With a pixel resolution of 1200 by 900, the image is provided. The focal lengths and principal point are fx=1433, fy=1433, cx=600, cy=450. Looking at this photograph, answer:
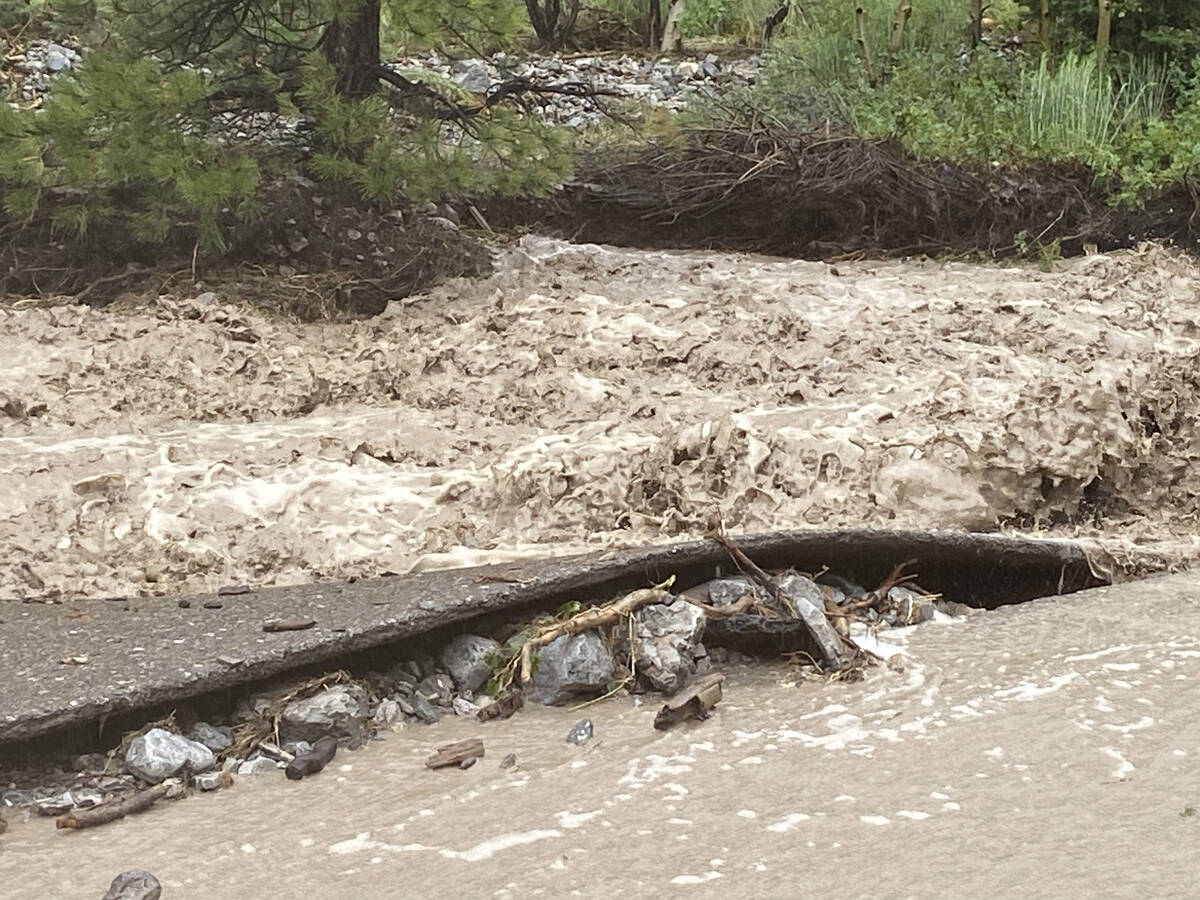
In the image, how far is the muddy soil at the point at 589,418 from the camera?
4.48m

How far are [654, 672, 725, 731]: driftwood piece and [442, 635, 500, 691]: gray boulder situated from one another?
0.46 metres

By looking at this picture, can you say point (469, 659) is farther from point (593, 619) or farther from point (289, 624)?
point (289, 624)

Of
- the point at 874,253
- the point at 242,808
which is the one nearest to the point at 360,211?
the point at 874,253

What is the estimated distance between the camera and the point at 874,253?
26.9ft

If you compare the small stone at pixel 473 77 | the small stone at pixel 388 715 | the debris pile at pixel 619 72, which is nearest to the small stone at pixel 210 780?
the small stone at pixel 388 715

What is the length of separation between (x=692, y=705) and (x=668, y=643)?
266 millimetres

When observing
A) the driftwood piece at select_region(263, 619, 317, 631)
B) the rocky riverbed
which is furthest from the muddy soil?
the rocky riverbed

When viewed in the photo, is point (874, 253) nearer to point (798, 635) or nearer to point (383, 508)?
point (383, 508)

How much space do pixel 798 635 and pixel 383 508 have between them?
5.25 ft

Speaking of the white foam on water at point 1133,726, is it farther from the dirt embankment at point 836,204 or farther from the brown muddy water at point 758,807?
the dirt embankment at point 836,204

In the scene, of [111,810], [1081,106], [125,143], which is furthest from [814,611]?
[1081,106]

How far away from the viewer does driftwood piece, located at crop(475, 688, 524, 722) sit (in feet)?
10.8

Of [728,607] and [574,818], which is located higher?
[728,607]

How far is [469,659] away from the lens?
11.3 feet
